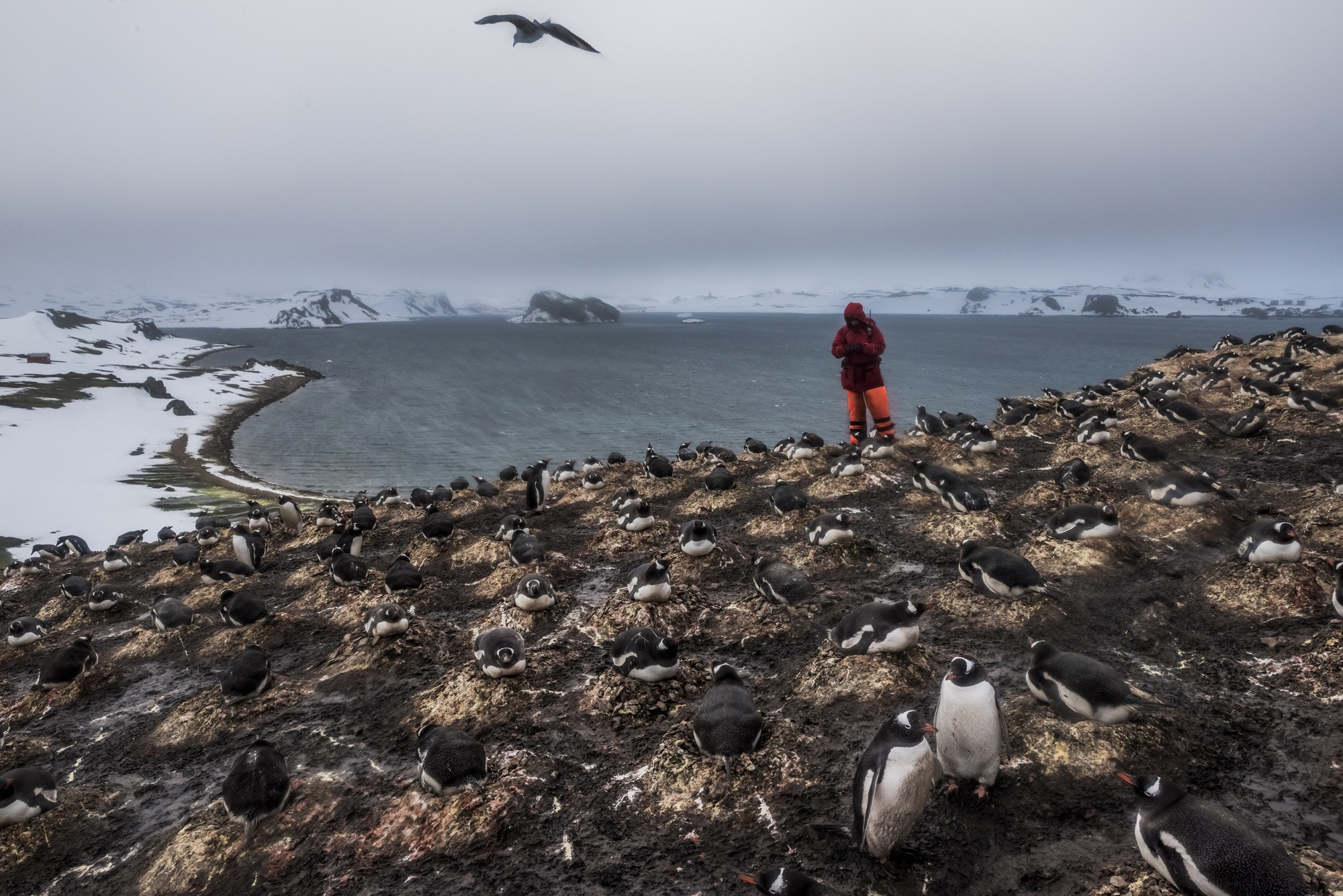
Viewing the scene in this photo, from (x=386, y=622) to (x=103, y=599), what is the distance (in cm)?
1263

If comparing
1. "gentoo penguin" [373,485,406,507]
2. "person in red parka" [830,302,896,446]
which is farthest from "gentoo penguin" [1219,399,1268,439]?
"gentoo penguin" [373,485,406,507]

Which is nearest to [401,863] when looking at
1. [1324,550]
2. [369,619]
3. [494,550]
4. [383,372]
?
[369,619]

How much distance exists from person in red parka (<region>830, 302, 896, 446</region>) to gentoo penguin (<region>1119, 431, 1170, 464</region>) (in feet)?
20.8

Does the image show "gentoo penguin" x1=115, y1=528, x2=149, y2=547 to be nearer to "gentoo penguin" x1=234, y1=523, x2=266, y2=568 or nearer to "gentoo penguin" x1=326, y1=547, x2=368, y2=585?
"gentoo penguin" x1=234, y1=523, x2=266, y2=568

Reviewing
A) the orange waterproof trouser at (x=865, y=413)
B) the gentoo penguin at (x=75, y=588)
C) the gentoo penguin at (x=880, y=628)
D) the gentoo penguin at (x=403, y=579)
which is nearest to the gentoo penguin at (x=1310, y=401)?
the orange waterproof trouser at (x=865, y=413)

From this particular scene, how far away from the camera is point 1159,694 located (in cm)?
866

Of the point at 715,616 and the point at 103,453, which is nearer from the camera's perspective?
the point at 715,616

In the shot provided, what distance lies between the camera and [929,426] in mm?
24938

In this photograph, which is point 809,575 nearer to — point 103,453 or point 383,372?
point 103,453

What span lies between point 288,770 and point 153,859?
65.7 inches

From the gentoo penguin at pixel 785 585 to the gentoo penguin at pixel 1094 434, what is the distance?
1215cm

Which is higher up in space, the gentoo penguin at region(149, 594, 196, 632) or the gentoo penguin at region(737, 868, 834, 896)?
the gentoo penguin at region(737, 868, 834, 896)

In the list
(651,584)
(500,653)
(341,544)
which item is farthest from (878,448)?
(341,544)

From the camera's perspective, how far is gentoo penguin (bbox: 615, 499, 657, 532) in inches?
688
